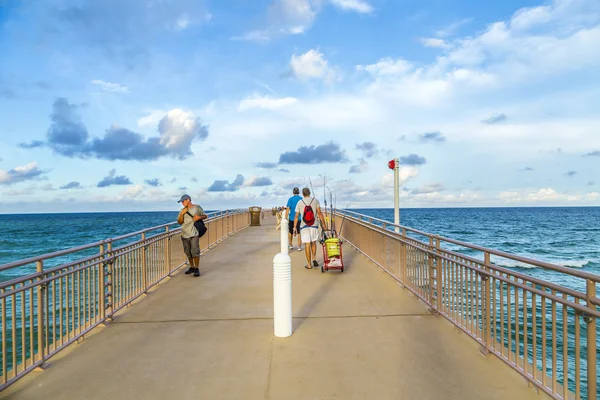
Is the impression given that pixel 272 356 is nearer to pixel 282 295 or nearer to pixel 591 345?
pixel 282 295

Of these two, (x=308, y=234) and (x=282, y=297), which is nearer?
(x=282, y=297)

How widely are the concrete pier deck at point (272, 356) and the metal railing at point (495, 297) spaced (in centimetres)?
20

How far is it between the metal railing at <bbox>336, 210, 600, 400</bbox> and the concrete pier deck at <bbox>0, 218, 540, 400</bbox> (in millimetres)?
202

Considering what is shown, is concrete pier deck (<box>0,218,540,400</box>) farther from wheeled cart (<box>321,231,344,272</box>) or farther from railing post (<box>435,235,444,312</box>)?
wheeled cart (<box>321,231,344,272</box>)

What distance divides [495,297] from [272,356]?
7.93 feet

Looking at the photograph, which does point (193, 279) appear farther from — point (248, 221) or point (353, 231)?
point (248, 221)

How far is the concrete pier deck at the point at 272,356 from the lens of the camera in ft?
12.5

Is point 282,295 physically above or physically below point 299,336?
above

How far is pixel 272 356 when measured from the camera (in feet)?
15.0

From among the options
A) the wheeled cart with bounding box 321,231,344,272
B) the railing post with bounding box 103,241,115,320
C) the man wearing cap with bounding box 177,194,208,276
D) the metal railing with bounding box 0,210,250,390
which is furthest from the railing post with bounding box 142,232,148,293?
the wheeled cart with bounding box 321,231,344,272

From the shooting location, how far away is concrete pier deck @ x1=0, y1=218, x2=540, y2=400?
381 centimetres

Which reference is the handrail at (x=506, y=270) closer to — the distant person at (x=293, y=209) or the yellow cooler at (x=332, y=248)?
the yellow cooler at (x=332, y=248)

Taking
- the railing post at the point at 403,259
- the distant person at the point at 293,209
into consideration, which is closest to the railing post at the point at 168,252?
the distant person at the point at 293,209

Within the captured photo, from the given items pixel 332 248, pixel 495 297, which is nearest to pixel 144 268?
pixel 332 248
